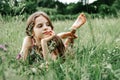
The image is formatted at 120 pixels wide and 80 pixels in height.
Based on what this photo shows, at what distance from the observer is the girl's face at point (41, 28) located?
279 centimetres

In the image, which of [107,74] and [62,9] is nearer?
[107,74]

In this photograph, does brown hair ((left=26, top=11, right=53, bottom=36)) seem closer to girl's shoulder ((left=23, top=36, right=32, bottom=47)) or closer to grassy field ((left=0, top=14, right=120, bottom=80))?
girl's shoulder ((left=23, top=36, right=32, bottom=47))

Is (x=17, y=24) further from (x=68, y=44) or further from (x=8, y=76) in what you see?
(x=8, y=76)

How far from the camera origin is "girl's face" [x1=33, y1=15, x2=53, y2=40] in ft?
9.14

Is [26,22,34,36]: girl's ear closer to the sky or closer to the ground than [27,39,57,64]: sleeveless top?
closer to the sky

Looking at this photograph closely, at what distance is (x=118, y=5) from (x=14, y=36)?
14486mm

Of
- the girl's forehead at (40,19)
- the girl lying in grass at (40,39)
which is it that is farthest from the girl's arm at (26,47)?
the girl's forehead at (40,19)

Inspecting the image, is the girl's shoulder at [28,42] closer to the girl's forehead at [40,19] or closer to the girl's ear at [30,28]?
the girl's ear at [30,28]

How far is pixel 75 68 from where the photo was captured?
2127mm

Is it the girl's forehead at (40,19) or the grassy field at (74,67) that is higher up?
the girl's forehead at (40,19)

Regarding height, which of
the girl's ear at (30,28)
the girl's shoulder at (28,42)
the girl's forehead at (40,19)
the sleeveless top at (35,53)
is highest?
the girl's forehead at (40,19)

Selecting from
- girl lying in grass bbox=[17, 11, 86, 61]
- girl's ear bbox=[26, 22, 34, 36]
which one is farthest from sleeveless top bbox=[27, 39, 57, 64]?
girl's ear bbox=[26, 22, 34, 36]

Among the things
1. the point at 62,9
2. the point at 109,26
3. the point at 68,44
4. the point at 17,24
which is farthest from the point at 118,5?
the point at 68,44

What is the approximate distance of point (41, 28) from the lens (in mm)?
2797
